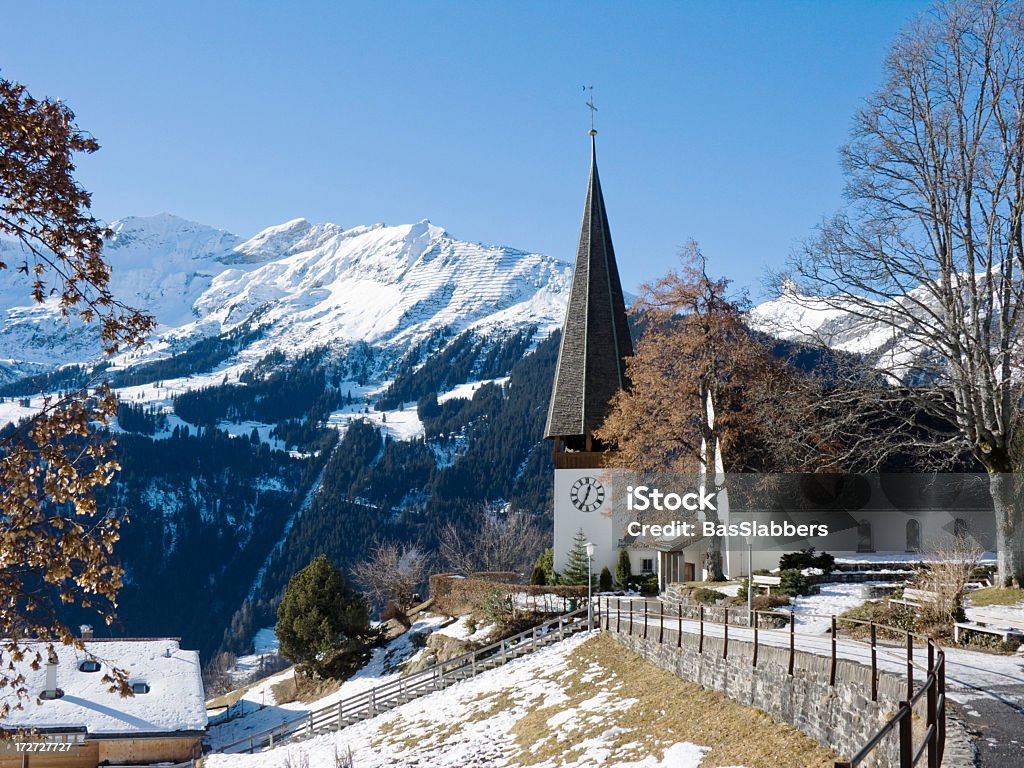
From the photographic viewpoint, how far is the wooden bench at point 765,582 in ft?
89.2

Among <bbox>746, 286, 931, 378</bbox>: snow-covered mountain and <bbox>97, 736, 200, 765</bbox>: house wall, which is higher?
<bbox>746, 286, 931, 378</bbox>: snow-covered mountain

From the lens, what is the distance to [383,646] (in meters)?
41.6

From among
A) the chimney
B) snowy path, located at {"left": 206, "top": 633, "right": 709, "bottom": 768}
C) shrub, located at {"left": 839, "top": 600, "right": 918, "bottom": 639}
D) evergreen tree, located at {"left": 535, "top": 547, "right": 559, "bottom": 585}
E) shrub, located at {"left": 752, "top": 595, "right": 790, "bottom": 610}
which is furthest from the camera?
evergreen tree, located at {"left": 535, "top": 547, "right": 559, "bottom": 585}

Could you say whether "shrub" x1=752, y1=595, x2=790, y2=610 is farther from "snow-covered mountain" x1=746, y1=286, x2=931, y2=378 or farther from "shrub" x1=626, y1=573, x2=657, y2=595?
"shrub" x1=626, y1=573, x2=657, y2=595

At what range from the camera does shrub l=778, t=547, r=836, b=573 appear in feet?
93.4

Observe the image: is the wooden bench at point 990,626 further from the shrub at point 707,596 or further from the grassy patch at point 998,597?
the shrub at point 707,596

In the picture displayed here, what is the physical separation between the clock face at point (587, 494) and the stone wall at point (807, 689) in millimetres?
21425

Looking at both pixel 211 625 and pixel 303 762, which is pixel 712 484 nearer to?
pixel 303 762

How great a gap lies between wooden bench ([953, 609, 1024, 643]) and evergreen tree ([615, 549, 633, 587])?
67.3ft

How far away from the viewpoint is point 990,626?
17406 mm

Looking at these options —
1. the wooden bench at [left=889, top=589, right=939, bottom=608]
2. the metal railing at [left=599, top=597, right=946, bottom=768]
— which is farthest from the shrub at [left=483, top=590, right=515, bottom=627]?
the wooden bench at [left=889, top=589, right=939, bottom=608]

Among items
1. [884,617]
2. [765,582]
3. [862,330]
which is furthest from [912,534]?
[862,330]

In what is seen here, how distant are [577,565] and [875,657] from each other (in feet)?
91.8

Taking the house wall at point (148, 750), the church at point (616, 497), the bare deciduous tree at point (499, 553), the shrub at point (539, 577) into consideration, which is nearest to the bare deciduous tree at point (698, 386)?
the church at point (616, 497)
